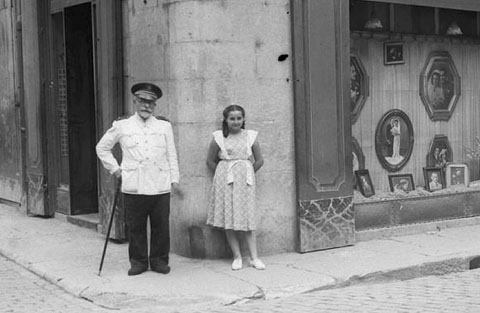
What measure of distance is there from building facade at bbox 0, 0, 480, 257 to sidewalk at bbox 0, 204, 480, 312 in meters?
0.33

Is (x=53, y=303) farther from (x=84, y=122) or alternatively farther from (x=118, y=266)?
(x=84, y=122)

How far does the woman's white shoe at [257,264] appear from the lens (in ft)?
24.1

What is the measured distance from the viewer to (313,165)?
8.10m

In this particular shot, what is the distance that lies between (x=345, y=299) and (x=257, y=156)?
1.81 m

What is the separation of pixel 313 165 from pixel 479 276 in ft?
6.77

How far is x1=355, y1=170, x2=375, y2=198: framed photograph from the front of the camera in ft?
30.5

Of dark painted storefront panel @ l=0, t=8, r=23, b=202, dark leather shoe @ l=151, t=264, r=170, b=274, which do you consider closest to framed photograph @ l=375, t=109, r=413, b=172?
dark leather shoe @ l=151, t=264, r=170, b=274

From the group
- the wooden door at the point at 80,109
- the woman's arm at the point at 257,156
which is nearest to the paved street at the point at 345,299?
the woman's arm at the point at 257,156

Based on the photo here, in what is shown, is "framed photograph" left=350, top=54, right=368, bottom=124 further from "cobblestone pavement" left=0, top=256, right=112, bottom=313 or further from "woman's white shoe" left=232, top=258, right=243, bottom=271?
"cobblestone pavement" left=0, top=256, right=112, bottom=313

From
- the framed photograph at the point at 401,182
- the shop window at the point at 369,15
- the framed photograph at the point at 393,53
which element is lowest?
the framed photograph at the point at 401,182

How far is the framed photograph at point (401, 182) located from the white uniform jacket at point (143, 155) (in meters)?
3.66

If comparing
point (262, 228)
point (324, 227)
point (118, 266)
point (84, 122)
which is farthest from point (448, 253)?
point (84, 122)

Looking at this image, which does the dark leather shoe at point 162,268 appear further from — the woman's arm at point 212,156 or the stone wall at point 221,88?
the woman's arm at point 212,156

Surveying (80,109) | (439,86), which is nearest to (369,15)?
(439,86)
